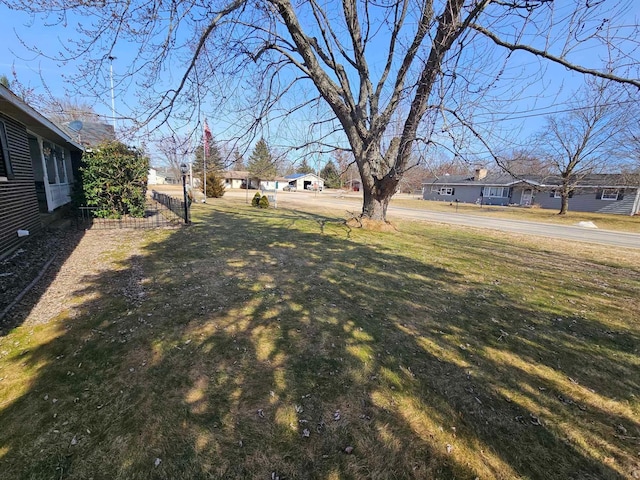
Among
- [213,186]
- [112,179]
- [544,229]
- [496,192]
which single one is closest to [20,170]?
[112,179]

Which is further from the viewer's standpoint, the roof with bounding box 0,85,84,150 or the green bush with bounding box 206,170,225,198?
the green bush with bounding box 206,170,225,198

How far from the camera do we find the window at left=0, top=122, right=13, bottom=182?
6285mm

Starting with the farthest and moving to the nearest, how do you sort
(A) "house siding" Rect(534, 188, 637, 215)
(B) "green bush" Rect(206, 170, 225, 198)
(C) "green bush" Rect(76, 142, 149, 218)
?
1. (A) "house siding" Rect(534, 188, 637, 215)
2. (B) "green bush" Rect(206, 170, 225, 198)
3. (C) "green bush" Rect(76, 142, 149, 218)

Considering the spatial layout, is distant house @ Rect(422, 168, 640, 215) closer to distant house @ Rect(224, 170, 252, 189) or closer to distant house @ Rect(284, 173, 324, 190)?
distant house @ Rect(284, 173, 324, 190)

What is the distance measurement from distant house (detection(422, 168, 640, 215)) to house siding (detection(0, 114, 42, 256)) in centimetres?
2180

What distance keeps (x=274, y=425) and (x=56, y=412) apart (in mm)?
1700

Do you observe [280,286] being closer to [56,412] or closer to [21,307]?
[56,412]

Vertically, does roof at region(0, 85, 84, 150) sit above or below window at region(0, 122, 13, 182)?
above

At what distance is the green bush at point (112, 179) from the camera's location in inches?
388

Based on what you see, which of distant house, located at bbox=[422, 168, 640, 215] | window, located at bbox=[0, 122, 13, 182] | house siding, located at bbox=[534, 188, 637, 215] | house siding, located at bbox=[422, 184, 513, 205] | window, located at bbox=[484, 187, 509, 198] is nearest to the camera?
window, located at bbox=[0, 122, 13, 182]

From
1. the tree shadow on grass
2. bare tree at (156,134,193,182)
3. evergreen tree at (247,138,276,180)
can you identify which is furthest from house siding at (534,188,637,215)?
the tree shadow on grass

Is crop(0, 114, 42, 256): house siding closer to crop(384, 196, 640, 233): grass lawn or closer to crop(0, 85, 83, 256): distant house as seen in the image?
crop(0, 85, 83, 256): distant house

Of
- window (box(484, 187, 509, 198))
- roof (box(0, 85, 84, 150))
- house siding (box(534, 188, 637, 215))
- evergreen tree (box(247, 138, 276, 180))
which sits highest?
roof (box(0, 85, 84, 150))

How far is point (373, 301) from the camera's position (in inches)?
181
